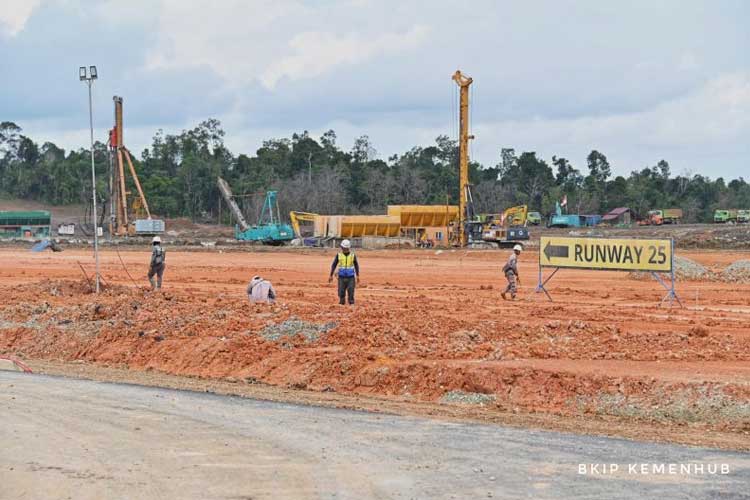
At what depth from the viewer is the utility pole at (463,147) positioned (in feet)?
222

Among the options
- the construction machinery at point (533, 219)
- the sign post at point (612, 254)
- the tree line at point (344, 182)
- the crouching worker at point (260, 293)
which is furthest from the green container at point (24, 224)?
the sign post at point (612, 254)

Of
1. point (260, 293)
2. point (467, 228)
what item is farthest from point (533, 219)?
point (260, 293)

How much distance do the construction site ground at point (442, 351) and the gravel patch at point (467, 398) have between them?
0.10 ft

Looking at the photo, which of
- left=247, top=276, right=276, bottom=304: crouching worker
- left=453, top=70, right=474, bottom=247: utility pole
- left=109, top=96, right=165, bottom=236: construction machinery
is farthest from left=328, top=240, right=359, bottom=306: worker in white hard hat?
left=109, top=96, right=165, bottom=236: construction machinery

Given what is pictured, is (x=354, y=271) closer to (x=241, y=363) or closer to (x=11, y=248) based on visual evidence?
(x=241, y=363)

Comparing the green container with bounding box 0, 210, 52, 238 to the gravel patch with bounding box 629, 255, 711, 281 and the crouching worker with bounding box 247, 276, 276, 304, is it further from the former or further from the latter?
the crouching worker with bounding box 247, 276, 276, 304

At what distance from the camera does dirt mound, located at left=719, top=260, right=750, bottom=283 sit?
35.9 meters

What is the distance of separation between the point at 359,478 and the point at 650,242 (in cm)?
1601

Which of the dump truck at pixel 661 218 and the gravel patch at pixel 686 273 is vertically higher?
the dump truck at pixel 661 218

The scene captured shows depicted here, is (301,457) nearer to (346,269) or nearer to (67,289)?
(346,269)

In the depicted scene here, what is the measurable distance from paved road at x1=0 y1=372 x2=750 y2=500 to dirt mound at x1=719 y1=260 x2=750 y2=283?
2617cm

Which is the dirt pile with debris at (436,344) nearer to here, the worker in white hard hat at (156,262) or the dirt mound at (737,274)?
the worker in white hard hat at (156,262)

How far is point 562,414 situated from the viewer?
1381 cm

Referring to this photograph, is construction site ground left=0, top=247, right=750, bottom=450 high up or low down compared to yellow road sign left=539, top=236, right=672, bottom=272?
down
